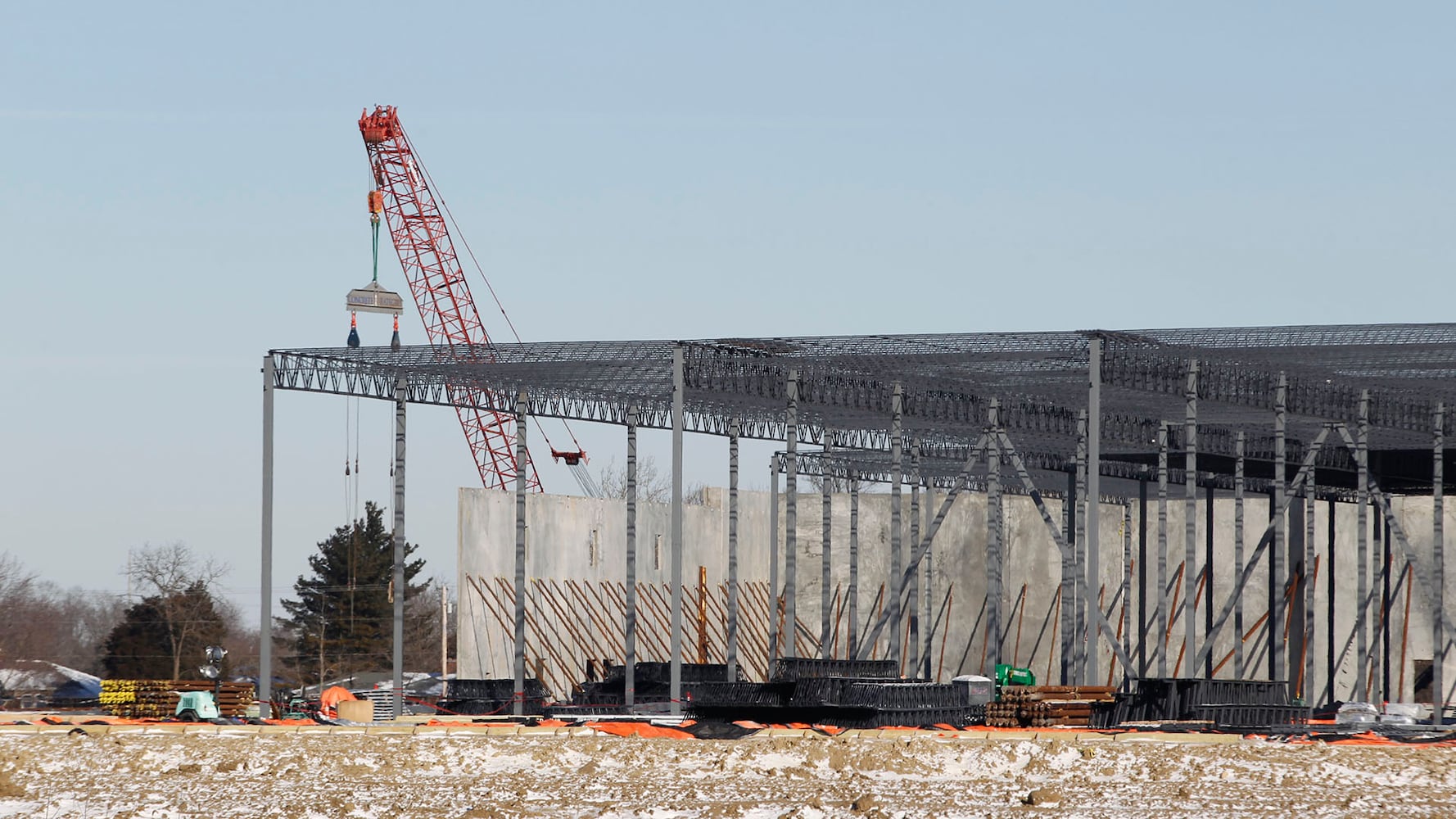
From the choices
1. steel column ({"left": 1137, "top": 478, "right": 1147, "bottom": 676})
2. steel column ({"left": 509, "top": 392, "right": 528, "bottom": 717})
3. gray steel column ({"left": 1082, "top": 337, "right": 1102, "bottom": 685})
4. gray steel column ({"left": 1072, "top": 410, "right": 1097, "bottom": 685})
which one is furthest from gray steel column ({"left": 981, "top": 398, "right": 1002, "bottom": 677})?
steel column ({"left": 1137, "top": 478, "right": 1147, "bottom": 676})

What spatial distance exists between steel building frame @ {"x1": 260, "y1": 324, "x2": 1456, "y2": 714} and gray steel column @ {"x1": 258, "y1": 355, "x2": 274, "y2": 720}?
0.04 m

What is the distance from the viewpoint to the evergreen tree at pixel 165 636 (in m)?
65.9

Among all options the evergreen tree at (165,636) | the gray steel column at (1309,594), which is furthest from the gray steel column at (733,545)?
the evergreen tree at (165,636)

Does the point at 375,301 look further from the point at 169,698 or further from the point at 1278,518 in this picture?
the point at 1278,518

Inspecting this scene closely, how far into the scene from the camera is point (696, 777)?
80.5ft

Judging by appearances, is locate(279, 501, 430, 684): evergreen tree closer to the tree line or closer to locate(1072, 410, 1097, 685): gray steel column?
the tree line

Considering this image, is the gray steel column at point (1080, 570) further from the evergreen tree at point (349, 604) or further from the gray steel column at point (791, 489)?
the evergreen tree at point (349, 604)

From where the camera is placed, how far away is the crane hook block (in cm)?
6969

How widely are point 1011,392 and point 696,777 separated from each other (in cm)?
1385

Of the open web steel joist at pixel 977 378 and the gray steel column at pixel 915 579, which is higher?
the open web steel joist at pixel 977 378

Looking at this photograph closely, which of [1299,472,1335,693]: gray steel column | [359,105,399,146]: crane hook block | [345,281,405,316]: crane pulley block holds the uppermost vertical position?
[359,105,399,146]: crane hook block

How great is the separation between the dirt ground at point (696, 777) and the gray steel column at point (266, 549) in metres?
4.77

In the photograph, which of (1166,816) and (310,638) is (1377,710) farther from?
(310,638)

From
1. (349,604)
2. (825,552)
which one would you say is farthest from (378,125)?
(825,552)
